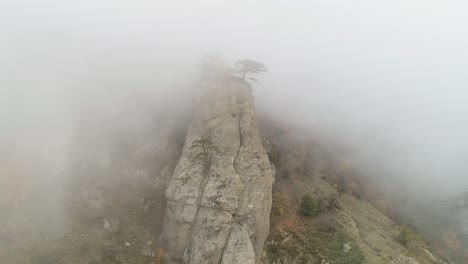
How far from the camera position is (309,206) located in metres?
55.4

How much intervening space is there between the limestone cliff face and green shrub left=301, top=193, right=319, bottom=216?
8.93 metres

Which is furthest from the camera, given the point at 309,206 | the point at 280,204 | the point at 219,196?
the point at 280,204

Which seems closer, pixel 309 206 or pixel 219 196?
pixel 219 196

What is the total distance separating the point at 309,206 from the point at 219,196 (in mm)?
17690

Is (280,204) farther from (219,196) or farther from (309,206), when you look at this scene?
(219,196)

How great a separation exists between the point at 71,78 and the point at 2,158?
27778mm

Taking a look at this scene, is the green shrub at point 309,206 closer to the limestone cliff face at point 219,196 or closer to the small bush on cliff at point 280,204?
the small bush on cliff at point 280,204

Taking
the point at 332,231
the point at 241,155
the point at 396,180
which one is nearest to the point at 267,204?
the point at 241,155

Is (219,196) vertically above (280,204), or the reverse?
(219,196)

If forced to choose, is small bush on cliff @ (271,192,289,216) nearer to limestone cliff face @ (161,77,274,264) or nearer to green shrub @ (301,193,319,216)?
green shrub @ (301,193,319,216)

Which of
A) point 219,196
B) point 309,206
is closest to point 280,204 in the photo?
point 309,206

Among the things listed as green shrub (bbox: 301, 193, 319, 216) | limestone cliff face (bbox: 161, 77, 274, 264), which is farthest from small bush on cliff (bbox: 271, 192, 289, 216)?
limestone cliff face (bbox: 161, 77, 274, 264)

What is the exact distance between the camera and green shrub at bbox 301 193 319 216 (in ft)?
181

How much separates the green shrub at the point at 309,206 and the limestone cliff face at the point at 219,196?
8.93 meters
